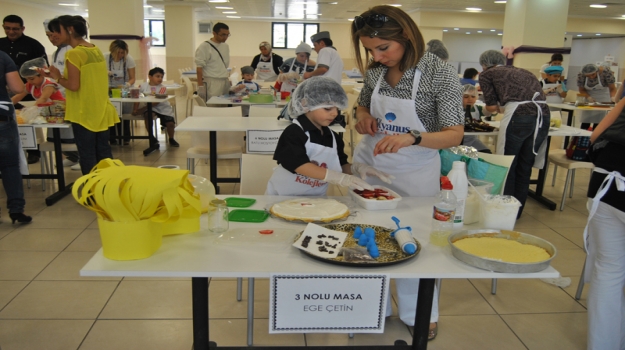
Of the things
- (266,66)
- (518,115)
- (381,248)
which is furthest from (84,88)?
(266,66)

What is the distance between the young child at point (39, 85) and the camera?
420 cm

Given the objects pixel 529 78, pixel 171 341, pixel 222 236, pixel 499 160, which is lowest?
pixel 171 341

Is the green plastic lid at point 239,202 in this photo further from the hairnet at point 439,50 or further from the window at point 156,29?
the window at point 156,29

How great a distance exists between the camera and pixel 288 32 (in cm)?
1995

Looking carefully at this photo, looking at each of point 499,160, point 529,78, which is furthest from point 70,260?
point 529,78

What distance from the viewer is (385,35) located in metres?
1.94

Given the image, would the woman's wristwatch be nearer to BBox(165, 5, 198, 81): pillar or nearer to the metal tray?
the metal tray

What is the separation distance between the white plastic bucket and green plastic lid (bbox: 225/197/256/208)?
0.88 meters

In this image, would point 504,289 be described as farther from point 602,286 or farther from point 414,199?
point 414,199

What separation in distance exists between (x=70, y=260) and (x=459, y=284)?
242cm

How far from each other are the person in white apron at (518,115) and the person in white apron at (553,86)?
11.8 feet

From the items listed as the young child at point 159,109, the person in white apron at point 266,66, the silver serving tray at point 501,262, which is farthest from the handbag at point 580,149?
the person in white apron at point 266,66

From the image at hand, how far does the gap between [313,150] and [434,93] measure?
0.56m

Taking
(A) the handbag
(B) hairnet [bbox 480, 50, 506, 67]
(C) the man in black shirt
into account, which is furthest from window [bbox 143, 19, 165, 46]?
(A) the handbag
